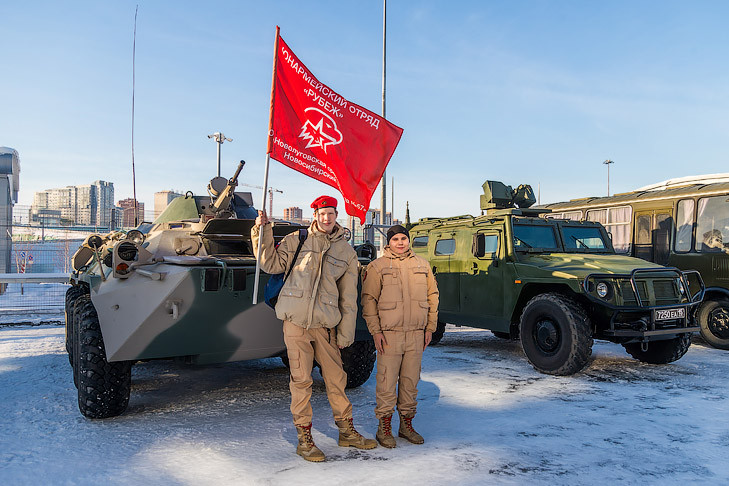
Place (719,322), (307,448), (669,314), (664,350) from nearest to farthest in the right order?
1. (307,448)
2. (669,314)
3. (664,350)
4. (719,322)

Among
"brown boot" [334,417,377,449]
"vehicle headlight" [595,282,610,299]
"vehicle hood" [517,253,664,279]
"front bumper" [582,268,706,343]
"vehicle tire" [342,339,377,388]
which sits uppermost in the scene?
"vehicle hood" [517,253,664,279]

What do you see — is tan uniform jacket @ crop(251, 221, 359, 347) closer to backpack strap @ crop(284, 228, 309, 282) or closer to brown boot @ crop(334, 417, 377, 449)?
backpack strap @ crop(284, 228, 309, 282)

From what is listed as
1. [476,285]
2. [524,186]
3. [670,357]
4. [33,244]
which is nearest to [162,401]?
[476,285]

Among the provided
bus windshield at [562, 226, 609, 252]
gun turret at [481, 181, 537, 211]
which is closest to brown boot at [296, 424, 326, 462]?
→ bus windshield at [562, 226, 609, 252]

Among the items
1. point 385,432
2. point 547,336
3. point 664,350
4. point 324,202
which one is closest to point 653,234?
point 664,350

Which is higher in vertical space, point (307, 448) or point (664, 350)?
point (664, 350)

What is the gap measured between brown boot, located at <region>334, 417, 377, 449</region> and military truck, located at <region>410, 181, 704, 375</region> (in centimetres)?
295

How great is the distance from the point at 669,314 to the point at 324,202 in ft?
14.3

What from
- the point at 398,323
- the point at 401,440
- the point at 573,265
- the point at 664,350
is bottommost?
the point at 401,440

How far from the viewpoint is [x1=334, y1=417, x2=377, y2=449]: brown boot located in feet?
11.8

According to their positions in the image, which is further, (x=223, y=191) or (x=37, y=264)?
(x=37, y=264)

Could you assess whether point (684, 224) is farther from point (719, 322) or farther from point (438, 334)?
point (438, 334)

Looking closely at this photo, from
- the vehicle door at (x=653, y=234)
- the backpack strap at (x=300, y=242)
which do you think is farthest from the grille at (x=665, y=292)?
the backpack strap at (x=300, y=242)

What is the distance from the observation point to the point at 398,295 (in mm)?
3725
